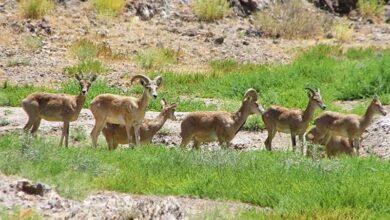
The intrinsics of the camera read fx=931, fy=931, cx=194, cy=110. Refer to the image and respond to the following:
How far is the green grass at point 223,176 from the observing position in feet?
44.3

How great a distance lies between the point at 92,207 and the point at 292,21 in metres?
27.2

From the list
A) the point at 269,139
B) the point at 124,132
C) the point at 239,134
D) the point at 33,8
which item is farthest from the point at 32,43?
the point at 269,139

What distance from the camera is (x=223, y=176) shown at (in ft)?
49.7

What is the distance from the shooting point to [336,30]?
38312 millimetres

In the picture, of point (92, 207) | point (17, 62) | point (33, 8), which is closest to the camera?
point (92, 207)

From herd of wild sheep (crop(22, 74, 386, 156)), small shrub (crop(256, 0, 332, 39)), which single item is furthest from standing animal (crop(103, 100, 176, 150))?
small shrub (crop(256, 0, 332, 39))

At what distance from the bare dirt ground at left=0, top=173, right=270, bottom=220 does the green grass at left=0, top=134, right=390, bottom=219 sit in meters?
0.56

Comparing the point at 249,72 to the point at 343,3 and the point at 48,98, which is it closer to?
the point at 48,98

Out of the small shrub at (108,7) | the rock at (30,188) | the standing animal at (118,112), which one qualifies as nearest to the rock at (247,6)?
the small shrub at (108,7)

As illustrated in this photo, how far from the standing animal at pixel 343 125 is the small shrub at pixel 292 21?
16.8m

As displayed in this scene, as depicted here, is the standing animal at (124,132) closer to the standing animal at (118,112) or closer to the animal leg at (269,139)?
the standing animal at (118,112)

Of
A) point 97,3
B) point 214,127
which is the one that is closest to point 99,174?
point 214,127

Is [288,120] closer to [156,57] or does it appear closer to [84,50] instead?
[156,57]

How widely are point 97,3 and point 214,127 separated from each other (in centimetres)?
1887
